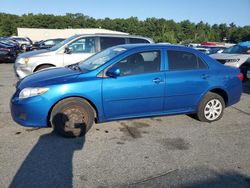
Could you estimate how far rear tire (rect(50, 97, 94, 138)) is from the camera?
16.1 feet

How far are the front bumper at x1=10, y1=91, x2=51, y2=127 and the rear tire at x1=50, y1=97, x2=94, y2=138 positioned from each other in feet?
0.50

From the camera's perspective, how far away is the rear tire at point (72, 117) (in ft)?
16.1

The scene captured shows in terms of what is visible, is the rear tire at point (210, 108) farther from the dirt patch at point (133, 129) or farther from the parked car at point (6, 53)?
the parked car at point (6, 53)

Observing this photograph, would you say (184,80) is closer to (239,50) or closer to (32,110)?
(32,110)

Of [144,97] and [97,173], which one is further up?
[144,97]

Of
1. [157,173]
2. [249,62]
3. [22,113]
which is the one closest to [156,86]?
[157,173]

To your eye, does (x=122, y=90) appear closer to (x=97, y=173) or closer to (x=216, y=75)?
(x=97, y=173)

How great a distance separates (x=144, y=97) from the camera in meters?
5.34

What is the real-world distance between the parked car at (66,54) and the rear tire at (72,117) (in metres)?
4.20

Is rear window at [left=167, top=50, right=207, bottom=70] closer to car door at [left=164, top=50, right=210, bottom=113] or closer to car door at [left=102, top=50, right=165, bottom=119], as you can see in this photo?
car door at [left=164, top=50, right=210, bottom=113]

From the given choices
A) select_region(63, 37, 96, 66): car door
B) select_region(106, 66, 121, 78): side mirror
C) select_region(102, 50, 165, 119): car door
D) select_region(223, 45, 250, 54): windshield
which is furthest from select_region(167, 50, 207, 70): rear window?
select_region(223, 45, 250, 54): windshield

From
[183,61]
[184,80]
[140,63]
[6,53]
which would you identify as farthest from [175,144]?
[6,53]

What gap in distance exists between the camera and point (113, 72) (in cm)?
498

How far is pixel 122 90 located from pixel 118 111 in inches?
15.7
